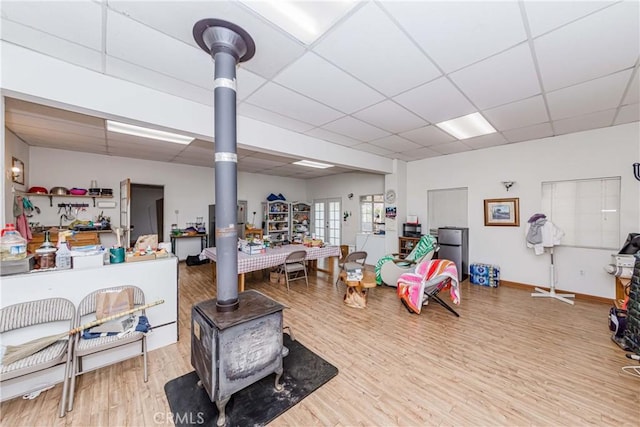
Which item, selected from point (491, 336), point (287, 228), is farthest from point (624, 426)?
point (287, 228)

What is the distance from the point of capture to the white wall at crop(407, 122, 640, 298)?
147 inches

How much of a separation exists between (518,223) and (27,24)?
6.69 metres

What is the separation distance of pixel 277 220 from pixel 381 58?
6.83 m

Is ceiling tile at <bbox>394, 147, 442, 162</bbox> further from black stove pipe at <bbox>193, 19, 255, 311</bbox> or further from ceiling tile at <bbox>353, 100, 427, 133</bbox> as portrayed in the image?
black stove pipe at <bbox>193, 19, 255, 311</bbox>

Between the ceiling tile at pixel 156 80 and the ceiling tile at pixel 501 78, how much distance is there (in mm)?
2660

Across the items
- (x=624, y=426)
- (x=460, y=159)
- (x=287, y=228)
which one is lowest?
(x=624, y=426)

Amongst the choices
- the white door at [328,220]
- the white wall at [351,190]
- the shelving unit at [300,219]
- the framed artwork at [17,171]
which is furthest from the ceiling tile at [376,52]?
the shelving unit at [300,219]

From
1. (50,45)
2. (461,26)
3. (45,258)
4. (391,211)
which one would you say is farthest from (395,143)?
(45,258)

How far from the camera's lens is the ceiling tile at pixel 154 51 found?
1794 mm

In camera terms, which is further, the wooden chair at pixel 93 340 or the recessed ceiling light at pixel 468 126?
the recessed ceiling light at pixel 468 126

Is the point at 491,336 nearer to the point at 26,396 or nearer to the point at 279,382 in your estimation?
the point at 279,382

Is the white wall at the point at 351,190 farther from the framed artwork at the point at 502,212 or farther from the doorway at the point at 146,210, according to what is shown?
the doorway at the point at 146,210

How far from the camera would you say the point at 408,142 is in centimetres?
460

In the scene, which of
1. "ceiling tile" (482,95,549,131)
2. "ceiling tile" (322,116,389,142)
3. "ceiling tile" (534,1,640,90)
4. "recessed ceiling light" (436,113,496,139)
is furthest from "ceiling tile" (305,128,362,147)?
"ceiling tile" (534,1,640,90)
